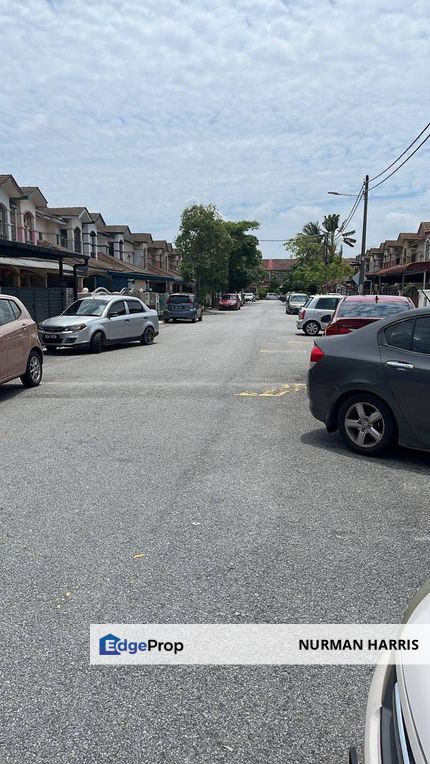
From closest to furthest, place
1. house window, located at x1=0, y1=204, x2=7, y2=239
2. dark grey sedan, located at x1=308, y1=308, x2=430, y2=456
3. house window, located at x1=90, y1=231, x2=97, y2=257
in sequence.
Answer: dark grey sedan, located at x1=308, y1=308, x2=430, y2=456
house window, located at x1=0, y1=204, x2=7, y2=239
house window, located at x1=90, y1=231, x2=97, y2=257

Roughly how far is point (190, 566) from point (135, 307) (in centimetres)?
1537

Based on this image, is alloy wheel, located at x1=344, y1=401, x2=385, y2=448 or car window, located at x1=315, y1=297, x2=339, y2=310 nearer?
alloy wheel, located at x1=344, y1=401, x2=385, y2=448

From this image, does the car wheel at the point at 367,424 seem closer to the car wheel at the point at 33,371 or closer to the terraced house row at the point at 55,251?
the car wheel at the point at 33,371

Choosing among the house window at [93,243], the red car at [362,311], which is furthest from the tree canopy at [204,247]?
the red car at [362,311]

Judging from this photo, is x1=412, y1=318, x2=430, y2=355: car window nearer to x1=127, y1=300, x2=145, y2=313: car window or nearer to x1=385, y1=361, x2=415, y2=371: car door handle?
x1=385, y1=361, x2=415, y2=371: car door handle

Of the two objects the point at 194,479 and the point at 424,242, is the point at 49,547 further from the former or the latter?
the point at 424,242

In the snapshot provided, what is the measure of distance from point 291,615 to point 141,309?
16.3 metres

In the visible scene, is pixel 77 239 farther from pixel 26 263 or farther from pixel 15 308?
pixel 15 308

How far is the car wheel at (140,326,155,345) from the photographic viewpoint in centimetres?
1875

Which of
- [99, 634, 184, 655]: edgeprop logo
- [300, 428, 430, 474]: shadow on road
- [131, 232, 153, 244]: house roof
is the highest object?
[131, 232, 153, 244]: house roof

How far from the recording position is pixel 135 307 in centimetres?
1844

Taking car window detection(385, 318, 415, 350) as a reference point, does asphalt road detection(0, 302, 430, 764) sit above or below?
below

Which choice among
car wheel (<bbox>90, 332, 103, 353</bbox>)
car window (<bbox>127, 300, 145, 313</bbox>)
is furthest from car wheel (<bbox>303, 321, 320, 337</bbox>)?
car wheel (<bbox>90, 332, 103, 353</bbox>)

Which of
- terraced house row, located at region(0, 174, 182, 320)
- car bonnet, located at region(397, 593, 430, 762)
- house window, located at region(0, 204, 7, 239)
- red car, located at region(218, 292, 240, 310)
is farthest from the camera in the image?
red car, located at region(218, 292, 240, 310)
